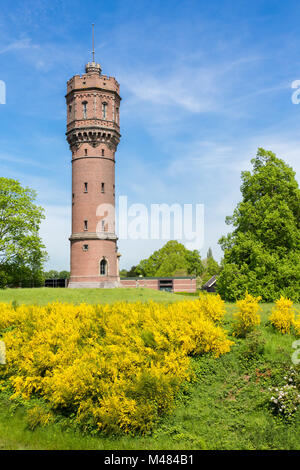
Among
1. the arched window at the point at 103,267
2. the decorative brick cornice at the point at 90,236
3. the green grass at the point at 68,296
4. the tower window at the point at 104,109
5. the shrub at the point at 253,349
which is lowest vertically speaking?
the shrub at the point at 253,349

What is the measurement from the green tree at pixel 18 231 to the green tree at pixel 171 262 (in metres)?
45.4

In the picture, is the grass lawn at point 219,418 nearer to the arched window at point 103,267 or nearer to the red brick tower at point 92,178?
the red brick tower at point 92,178

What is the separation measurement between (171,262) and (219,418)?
78221mm

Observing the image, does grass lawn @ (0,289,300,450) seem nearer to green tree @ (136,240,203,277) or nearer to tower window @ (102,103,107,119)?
tower window @ (102,103,107,119)

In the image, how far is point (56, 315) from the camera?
17.2m

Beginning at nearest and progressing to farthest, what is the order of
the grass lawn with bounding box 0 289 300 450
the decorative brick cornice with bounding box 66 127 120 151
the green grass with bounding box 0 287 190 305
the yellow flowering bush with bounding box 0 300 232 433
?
the grass lawn with bounding box 0 289 300 450 → the yellow flowering bush with bounding box 0 300 232 433 → the green grass with bounding box 0 287 190 305 → the decorative brick cornice with bounding box 66 127 120 151

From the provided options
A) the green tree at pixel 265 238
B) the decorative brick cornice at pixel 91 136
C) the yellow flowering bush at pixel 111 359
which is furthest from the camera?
the decorative brick cornice at pixel 91 136

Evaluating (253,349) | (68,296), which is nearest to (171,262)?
(68,296)

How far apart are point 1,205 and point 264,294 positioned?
28627 millimetres

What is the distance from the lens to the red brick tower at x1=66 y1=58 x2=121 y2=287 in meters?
43.7

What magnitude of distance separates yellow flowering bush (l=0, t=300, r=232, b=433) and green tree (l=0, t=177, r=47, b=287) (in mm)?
25170

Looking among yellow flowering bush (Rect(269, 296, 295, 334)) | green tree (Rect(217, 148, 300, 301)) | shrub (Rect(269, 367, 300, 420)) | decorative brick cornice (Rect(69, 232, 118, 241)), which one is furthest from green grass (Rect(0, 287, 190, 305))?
shrub (Rect(269, 367, 300, 420))

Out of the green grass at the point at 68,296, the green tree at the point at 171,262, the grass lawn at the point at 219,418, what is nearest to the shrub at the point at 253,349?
the grass lawn at the point at 219,418

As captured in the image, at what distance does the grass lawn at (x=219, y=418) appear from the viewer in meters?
10.2
